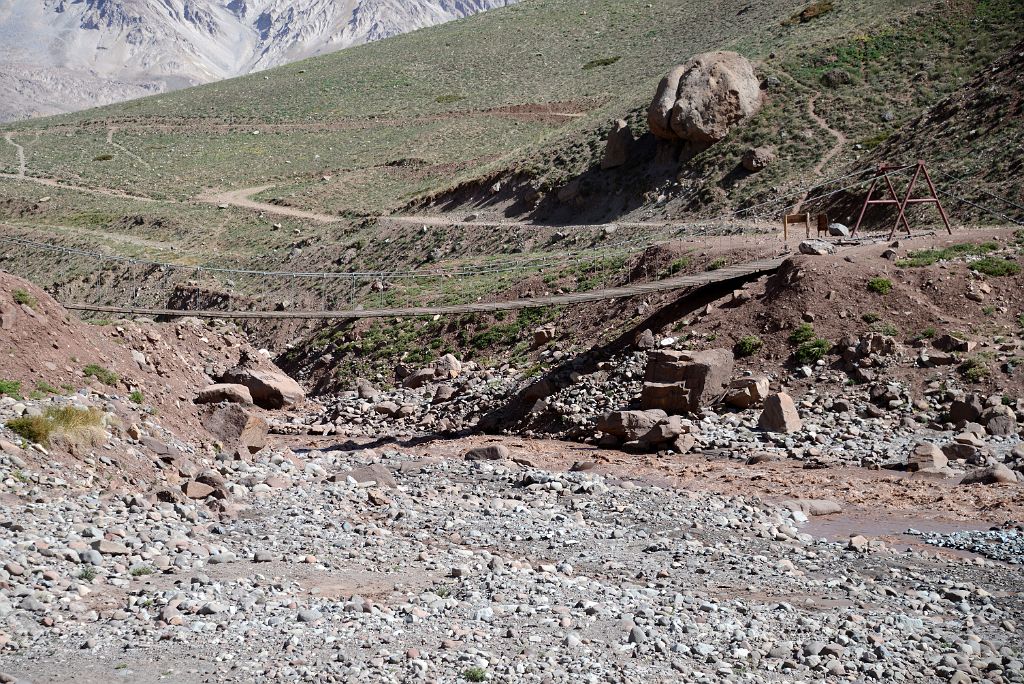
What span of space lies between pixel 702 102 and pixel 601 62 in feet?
104

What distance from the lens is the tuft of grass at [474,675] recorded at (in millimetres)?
8359

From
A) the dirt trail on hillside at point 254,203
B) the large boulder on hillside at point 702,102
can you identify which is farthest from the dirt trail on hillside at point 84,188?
the large boulder on hillside at point 702,102

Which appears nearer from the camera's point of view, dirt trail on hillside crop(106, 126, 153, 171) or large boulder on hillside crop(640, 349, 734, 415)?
large boulder on hillside crop(640, 349, 734, 415)

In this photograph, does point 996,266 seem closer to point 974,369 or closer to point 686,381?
point 974,369

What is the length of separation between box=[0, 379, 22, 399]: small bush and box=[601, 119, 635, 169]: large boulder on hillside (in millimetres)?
26401

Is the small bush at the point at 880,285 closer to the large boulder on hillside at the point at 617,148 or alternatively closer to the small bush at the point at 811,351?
the small bush at the point at 811,351

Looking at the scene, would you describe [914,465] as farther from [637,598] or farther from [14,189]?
[14,189]

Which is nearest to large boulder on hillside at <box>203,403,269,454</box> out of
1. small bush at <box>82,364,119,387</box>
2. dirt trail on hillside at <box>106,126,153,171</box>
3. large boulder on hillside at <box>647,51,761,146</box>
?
small bush at <box>82,364,119,387</box>

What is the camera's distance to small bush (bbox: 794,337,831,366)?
1964 centimetres

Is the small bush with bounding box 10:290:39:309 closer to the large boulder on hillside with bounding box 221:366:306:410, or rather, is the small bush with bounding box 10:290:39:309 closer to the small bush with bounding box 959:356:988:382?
the large boulder on hillside with bounding box 221:366:306:410

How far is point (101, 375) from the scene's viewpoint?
16656 millimetres

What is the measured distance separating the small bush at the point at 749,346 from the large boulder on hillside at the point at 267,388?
9.86 metres

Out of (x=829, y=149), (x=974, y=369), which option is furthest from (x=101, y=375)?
(x=829, y=149)

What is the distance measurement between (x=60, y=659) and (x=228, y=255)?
3336 centimetres
